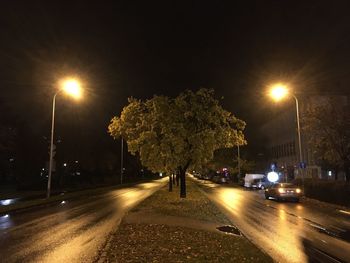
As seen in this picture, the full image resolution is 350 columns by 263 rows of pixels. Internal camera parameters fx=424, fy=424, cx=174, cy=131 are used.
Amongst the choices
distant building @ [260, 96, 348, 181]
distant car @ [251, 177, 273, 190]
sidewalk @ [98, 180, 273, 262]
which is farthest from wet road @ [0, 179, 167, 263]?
distant building @ [260, 96, 348, 181]

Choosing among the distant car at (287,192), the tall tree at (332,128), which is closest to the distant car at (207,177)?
the tall tree at (332,128)

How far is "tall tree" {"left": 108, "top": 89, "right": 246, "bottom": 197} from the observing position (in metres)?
23.4

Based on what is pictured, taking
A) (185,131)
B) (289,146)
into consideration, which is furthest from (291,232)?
(289,146)

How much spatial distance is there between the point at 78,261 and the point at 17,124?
57474 millimetres

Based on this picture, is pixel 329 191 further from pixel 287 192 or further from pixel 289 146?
pixel 289 146

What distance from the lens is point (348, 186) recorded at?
25.8 metres

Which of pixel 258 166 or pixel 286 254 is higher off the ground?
pixel 258 166

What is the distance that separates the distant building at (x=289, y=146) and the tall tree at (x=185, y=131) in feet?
132

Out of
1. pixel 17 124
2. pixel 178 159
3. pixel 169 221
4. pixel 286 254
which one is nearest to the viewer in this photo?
pixel 286 254

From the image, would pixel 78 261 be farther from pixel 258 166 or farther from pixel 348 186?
pixel 258 166

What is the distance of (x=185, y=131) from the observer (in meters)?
23.4

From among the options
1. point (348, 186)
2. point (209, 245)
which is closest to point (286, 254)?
point (209, 245)

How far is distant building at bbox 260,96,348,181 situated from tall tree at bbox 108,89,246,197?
132 ft

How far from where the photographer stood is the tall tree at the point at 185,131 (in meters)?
23.4
